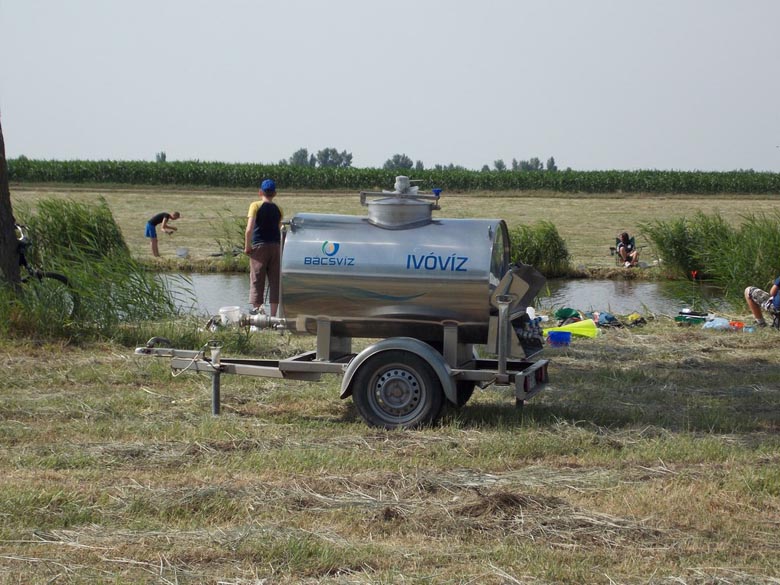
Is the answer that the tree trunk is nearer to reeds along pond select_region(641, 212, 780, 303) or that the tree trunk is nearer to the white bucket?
the white bucket

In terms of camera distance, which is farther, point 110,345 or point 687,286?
point 687,286

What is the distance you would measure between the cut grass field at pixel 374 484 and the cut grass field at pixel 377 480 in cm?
2

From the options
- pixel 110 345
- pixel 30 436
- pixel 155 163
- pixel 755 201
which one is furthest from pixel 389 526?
pixel 155 163

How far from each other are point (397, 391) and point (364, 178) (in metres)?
59.9

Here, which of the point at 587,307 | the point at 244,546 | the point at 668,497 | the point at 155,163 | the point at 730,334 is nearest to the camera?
the point at 244,546

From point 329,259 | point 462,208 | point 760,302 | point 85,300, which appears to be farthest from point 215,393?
point 462,208

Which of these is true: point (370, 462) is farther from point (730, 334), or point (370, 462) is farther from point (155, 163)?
point (155, 163)

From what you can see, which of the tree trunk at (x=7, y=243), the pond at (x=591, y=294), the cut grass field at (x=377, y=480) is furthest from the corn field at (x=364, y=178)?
the cut grass field at (x=377, y=480)

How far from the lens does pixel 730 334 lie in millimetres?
12859

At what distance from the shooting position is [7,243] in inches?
465

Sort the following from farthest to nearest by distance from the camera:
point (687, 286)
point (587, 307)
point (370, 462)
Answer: point (687, 286) < point (587, 307) < point (370, 462)

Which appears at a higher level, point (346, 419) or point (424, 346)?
point (424, 346)

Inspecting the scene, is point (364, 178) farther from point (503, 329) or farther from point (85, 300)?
point (503, 329)

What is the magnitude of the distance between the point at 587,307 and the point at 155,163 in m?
52.0
